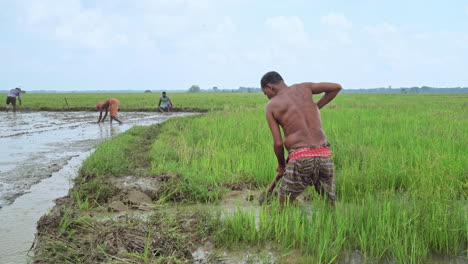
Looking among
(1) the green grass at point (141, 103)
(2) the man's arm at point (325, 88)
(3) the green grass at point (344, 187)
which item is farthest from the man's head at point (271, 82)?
(1) the green grass at point (141, 103)

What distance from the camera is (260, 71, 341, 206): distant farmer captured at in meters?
3.22

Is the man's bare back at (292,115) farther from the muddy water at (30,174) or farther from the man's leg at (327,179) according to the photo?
the muddy water at (30,174)

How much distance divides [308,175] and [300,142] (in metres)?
0.28

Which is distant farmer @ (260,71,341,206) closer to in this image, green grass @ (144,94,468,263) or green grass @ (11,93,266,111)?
green grass @ (144,94,468,263)

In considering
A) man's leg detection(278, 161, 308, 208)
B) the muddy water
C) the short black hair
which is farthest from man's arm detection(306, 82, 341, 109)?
the muddy water

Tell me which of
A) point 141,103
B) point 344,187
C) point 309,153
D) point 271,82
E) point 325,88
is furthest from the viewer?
point 141,103

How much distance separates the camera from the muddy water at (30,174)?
343 centimetres

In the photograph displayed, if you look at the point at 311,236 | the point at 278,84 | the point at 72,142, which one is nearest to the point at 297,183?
the point at 311,236

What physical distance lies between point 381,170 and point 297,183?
176 cm

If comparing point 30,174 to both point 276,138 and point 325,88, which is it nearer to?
point 276,138

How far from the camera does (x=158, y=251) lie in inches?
112

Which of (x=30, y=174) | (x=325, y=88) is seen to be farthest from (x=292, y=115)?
(x=30, y=174)

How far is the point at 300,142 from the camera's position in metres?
3.24

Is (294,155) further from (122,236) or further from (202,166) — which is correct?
(202,166)
